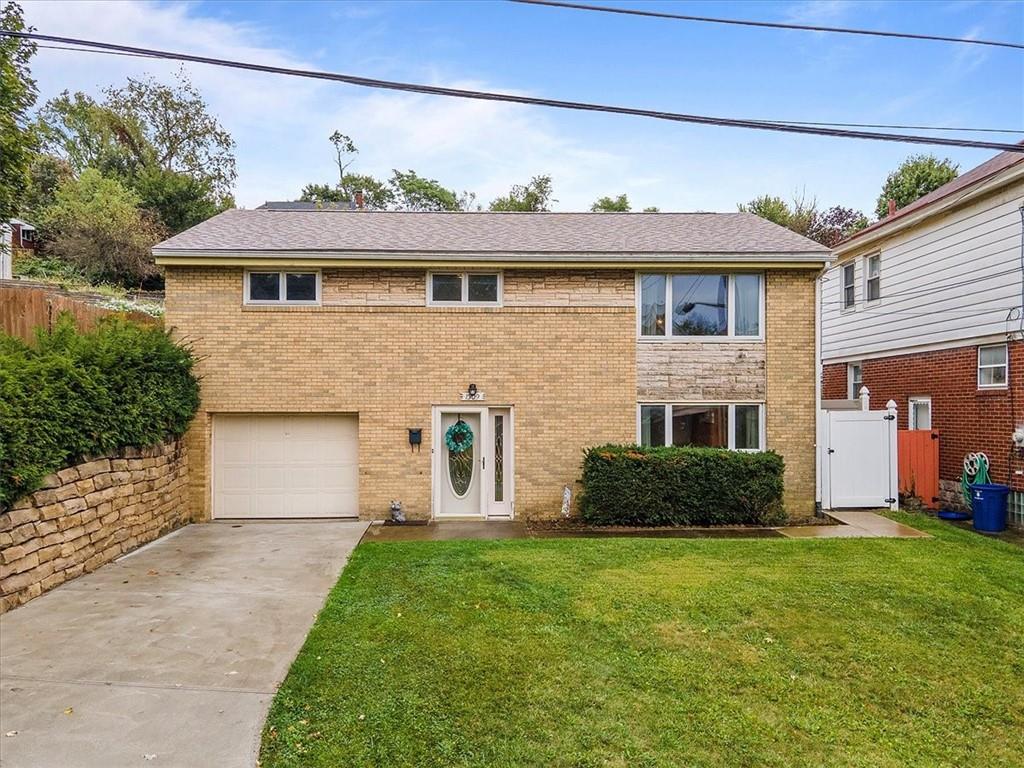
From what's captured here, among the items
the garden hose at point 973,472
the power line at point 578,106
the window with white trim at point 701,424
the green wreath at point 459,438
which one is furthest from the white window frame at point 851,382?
the green wreath at point 459,438

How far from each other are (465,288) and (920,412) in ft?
32.2

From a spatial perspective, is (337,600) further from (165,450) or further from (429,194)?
(429,194)

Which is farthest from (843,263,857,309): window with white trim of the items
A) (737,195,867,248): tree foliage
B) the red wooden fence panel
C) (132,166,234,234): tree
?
(132,166,234,234): tree

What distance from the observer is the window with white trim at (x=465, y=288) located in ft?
34.6

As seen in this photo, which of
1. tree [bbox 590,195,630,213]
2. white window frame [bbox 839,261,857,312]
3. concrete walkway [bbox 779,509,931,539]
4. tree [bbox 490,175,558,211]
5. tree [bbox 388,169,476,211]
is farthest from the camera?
tree [bbox 388,169,476,211]

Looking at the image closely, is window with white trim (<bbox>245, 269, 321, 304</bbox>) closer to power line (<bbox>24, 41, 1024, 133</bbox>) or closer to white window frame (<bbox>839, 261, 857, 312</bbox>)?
power line (<bbox>24, 41, 1024, 133</bbox>)

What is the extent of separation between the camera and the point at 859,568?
706 centimetres

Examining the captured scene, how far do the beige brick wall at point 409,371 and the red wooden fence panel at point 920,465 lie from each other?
5.73 m

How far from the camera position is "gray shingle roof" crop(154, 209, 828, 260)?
1027 cm

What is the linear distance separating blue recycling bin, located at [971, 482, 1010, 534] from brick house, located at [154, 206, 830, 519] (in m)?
2.48

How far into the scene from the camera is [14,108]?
491 inches

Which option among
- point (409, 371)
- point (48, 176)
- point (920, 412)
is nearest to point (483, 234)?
point (409, 371)

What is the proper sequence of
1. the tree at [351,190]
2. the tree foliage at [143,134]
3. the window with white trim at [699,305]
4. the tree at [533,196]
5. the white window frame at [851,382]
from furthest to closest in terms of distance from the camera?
1. the tree at [351,190]
2. the tree at [533,196]
3. the tree foliage at [143,134]
4. the white window frame at [851,382]
5. the window with white trim at [699,305]

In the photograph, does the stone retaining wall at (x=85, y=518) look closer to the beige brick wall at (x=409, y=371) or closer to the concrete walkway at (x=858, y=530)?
the beige brick wall at (x=409, y=371)
